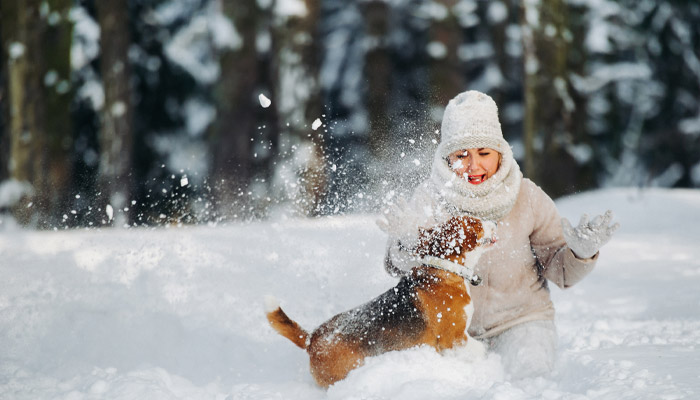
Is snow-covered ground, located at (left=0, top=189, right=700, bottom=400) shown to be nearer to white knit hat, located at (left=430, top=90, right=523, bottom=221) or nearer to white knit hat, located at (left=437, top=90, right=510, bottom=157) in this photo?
white knit hat, located at (left=430, top=90, right=523, bottom=221)

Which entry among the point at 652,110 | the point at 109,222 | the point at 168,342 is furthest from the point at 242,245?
the point at 652,110

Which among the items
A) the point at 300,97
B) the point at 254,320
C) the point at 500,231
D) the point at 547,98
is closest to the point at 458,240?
the point at 500,231

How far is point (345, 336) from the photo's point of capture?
10.1 feet

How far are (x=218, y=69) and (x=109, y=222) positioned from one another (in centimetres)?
293

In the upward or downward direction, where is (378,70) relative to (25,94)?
downward

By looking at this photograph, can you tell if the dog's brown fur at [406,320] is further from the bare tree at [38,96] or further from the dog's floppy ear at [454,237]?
the bare tree at [38,96]

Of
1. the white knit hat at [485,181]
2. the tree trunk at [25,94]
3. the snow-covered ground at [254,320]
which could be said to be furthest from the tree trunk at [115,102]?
the white knit hat at [485,181]

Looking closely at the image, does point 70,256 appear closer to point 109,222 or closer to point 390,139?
point 109,222

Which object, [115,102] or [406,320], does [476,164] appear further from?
[115,102]

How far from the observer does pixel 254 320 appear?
437 centimetres

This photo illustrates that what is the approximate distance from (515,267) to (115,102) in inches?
300

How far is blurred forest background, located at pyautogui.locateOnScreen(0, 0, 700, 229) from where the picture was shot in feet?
30.0

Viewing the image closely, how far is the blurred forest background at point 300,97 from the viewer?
913 cm

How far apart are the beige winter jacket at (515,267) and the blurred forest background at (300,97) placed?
75cm
